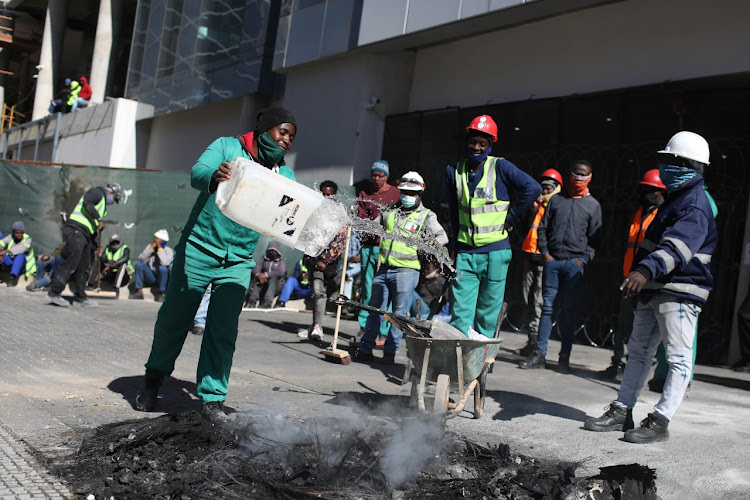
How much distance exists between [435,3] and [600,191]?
14.6 feet

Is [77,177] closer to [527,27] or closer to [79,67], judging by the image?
[527,27]

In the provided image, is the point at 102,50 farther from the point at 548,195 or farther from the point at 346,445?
the point at 346,445

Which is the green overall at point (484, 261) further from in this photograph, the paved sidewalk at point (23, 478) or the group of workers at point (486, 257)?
the paved sidewalk at point (23, 478)

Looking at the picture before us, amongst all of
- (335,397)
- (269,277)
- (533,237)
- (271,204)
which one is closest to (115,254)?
(269,277)

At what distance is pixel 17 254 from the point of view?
1409 cm

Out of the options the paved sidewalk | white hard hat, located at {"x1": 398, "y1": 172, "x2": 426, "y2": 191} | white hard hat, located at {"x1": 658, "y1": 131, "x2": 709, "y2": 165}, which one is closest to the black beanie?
the paved sidewalk

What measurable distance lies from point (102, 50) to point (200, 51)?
1188cm

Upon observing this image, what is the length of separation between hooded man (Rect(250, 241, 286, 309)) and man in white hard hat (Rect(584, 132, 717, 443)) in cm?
877

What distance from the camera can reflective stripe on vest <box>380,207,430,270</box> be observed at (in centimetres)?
791

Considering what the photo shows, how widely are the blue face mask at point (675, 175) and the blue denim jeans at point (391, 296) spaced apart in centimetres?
323

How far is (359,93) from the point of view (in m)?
16.1

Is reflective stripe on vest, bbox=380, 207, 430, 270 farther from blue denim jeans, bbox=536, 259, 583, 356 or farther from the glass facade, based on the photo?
the glass facade

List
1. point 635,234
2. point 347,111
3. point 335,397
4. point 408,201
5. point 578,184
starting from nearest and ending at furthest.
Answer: point 335,397 → point 635,234 → point 408,201 → point 578,184 → point 347,111

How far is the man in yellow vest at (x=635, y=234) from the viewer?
7.74m
